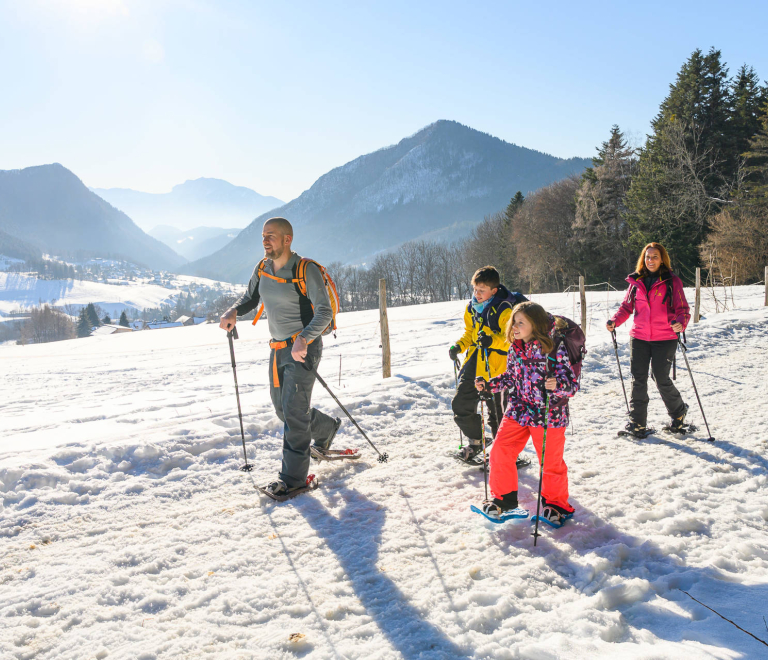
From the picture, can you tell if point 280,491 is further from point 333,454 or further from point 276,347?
point 276,347

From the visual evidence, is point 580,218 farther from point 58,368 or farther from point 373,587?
point 373,587

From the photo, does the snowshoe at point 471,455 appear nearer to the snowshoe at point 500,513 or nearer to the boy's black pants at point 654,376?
the snowshoe at point 500,513

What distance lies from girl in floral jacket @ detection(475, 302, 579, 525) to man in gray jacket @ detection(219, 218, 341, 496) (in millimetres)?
1603

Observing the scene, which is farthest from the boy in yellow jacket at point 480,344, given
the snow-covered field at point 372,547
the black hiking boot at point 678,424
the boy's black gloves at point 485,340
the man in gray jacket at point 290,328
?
the black hiking boot at point 678,424

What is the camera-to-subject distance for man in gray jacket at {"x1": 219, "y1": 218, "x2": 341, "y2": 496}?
400 centimetres

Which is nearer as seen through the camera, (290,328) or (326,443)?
(290,328)

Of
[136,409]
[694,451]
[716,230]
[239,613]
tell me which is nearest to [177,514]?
[239,613]

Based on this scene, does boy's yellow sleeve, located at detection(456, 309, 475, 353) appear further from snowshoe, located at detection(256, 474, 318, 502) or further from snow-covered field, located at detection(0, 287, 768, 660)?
snowshoe, located at detection(256, 474, 318, 502)

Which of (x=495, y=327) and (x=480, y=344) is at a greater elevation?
(x=495, y=327)

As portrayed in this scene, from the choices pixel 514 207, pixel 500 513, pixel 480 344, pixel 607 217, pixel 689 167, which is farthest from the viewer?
pixel 514 207

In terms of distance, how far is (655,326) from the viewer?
17.1 ft

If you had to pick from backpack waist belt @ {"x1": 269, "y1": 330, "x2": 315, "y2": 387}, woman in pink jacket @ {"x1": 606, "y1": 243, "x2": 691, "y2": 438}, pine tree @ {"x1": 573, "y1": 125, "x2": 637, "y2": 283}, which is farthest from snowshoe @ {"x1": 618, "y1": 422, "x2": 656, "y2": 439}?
pine tree @ {"x1": 573, "y1": 125, "x2": 637, "y2": 283}

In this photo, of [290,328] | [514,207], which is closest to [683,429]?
[290,328]

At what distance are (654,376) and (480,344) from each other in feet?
7.70
